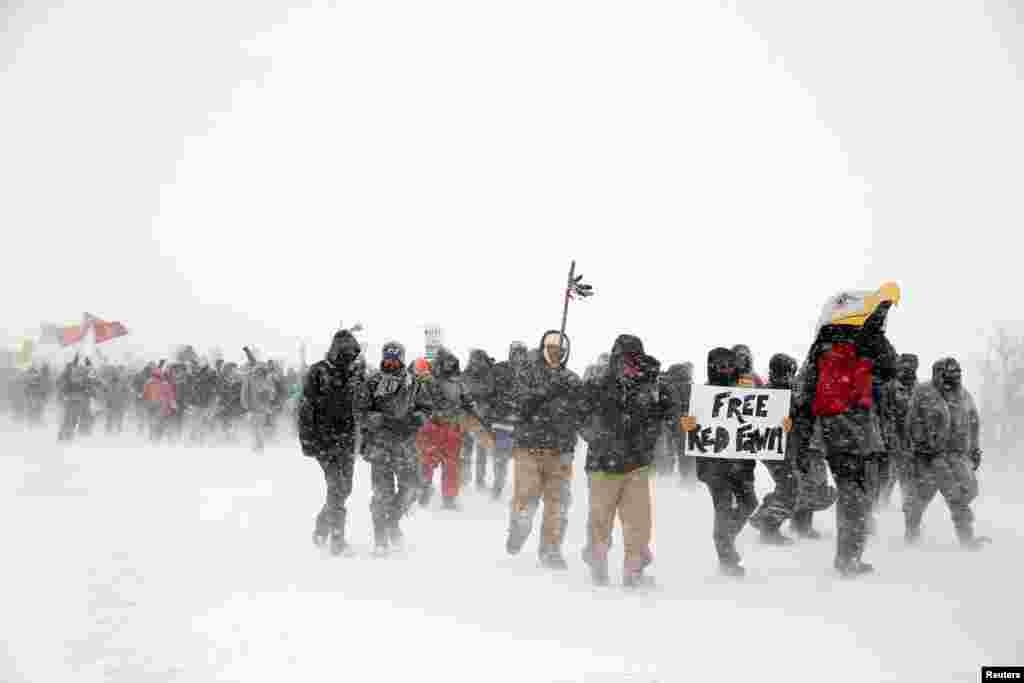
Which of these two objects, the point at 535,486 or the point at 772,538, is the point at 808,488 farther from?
the point at 535,486

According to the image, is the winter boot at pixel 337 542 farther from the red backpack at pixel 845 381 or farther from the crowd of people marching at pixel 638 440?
the red backpack at pixel 845 381

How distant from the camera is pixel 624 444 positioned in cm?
633

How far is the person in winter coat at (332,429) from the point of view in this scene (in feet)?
24.4

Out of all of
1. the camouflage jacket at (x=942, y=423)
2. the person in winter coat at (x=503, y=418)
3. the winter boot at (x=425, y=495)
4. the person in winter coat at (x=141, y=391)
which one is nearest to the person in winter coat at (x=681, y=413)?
the person in winter coat at (x=503, y=418)

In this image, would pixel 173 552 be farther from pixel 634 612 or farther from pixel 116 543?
pixel 634 612

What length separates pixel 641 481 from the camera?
640 centimetres

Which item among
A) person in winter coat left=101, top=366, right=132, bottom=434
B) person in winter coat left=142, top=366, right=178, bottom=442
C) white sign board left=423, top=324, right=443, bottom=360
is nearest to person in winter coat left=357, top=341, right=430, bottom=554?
white sign board left=423, top=324, right=443, bottom=360

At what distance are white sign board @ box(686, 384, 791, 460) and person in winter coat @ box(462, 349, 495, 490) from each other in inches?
242

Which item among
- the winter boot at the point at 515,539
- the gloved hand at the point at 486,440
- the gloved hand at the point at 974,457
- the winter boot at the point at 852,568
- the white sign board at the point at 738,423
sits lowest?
the winter boot at the point at 515,539

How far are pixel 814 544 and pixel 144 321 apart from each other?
455 feet

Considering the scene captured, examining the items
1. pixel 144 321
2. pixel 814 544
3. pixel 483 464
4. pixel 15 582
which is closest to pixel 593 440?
pixel 814 544

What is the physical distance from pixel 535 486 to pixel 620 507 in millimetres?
1074

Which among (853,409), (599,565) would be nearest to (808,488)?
(853,409)

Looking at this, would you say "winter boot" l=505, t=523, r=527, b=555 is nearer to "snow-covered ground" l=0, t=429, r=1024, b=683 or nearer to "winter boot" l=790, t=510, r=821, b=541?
"snow-covered ground" l=0, t=429, r=1024, b=683
